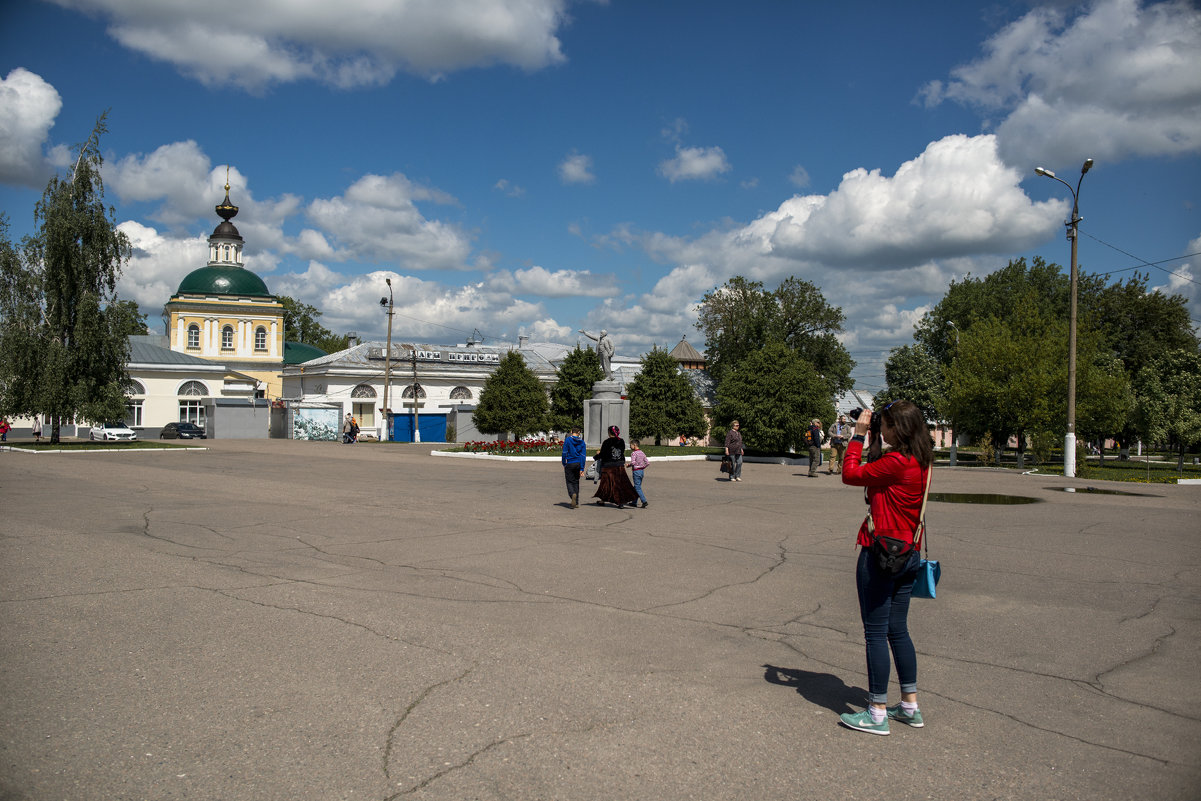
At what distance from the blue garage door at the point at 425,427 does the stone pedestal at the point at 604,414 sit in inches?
1043

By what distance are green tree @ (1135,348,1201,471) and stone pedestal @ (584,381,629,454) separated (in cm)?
2165

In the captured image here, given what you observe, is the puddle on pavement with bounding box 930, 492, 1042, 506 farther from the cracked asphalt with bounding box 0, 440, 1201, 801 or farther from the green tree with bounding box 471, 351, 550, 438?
the green tree with bounding box 471, 351, 550, 438

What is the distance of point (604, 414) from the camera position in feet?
98.5

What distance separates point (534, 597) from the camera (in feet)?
24.2

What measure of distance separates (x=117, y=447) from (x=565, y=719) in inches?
1545

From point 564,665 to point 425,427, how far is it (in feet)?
168

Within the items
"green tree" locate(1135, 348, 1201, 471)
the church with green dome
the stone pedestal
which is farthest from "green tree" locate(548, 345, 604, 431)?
the church with green dome

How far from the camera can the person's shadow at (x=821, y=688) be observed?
4.79 meters

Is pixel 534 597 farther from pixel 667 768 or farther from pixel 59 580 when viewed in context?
pixel 59 580

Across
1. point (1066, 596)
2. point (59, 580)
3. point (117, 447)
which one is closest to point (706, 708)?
point (1066, 596)

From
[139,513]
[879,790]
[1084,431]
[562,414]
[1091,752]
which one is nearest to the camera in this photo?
[879,790]

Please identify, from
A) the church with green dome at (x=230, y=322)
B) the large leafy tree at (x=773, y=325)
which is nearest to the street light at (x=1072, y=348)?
the large leafy tree at (x=773, y=325)

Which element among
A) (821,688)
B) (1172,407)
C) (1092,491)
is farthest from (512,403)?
(821,688)

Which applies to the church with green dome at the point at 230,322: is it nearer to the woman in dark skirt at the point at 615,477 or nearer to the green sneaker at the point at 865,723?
the woman in dark skirt at the point at 615,477
